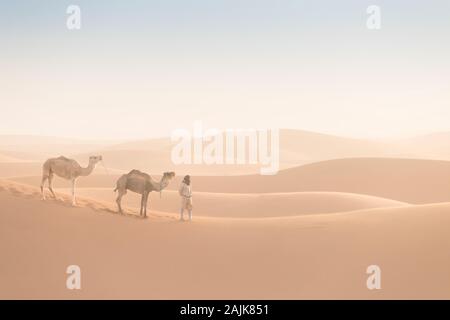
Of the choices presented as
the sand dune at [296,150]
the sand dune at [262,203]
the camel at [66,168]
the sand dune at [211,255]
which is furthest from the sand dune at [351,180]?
the sand dune at [296,150]

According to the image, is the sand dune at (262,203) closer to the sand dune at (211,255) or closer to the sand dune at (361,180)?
the sand dune at (211,255)

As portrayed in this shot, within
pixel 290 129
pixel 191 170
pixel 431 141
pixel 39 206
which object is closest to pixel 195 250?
pixel 39 206

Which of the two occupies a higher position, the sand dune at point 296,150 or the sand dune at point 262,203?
the sand dune at point 296,150

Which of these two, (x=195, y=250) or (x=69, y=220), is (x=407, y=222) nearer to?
(x=195, y=250)

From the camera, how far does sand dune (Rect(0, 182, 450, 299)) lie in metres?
9.25

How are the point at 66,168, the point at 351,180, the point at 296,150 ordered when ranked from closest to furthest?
the point at 66,168, the point at 351,180, the point at 296,150

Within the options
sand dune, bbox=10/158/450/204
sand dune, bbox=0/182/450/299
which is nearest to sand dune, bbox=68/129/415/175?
sand dune, bbox=10/158/450/204

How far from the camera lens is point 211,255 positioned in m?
10.7

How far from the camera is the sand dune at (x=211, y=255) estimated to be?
9.25 metres

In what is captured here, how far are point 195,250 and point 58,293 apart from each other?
3176 millimetres

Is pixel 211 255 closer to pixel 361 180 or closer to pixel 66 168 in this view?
pixel 66 168

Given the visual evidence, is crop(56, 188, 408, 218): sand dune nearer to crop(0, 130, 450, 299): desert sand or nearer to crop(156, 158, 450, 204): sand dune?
crop(0, 130, 450, 299): desert sand

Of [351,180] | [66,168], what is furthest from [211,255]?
[351,180]

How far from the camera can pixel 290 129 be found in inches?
6678
